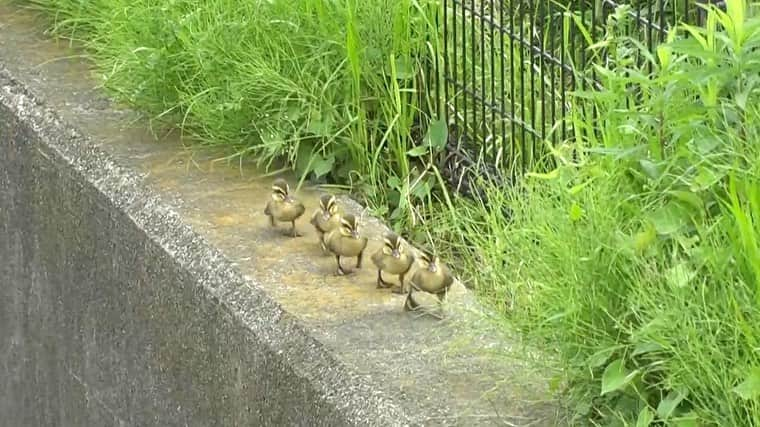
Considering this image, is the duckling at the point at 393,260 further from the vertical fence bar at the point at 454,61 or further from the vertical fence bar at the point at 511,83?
the vertical fence bar at the point at 454,61

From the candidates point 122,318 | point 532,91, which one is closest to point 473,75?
point 532,91

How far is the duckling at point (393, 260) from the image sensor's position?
3916mm

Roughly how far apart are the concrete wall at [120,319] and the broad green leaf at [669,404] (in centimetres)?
68

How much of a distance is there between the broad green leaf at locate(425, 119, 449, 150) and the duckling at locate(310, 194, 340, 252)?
51cm

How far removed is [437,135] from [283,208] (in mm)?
591

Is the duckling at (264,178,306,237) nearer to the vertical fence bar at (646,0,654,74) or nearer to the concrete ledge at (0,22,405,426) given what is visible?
the concrete ledge at (0,22,405,426)

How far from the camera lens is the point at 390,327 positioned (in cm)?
380

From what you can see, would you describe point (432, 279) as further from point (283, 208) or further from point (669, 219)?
point (669, 219)

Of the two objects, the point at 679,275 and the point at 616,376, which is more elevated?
the point at 679,275

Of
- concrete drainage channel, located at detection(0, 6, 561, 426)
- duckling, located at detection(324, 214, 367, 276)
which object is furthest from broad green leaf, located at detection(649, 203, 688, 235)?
duckling, located at detection(324, 214, 367, 276)

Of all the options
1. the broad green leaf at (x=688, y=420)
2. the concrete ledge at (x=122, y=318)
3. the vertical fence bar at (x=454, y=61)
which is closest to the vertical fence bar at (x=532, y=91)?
the vertical fence bar at (x=454, y=61)

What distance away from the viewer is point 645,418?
9.52ft

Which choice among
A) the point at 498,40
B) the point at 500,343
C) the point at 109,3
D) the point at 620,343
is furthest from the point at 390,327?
the point at 109,3

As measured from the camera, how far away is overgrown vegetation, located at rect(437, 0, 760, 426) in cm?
281
